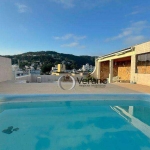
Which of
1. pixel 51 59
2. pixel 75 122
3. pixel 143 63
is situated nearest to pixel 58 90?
pixel 75 122

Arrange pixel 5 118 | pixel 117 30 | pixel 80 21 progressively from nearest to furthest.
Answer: pixel 5 118
pixel 80 21
pixel 117 30

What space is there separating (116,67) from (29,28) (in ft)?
38.4

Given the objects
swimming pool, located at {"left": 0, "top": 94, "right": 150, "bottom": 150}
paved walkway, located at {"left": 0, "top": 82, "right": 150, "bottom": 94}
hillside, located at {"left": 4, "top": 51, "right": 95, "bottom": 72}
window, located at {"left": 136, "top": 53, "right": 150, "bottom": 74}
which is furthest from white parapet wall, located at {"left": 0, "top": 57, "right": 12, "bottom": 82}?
hillside, located at {"left": 4, "top": 51, "right": 95, "bottom": 72}

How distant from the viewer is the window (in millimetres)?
11617

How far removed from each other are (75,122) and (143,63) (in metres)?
8.98

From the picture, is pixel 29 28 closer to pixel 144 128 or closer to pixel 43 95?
pixel 43 95

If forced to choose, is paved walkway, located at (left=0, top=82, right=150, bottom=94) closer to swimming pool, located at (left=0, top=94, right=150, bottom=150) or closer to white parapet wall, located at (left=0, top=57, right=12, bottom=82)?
swimming pool, located at (left=0, top=94, right=150, bottom=150)

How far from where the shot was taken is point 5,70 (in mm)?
14492

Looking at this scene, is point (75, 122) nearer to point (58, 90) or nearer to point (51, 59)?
point (58, 90)

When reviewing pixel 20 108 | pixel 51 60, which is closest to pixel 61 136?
pixel 20 108

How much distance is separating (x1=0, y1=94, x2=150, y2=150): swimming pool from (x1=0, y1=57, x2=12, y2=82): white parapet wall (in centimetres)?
751

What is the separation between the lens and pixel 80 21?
18.1 meters

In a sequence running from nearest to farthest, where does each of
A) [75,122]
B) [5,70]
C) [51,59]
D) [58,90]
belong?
[75,122], [58,90], [5,70], [51,59]

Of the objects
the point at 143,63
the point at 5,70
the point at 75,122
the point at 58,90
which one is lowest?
the point at 75,122
